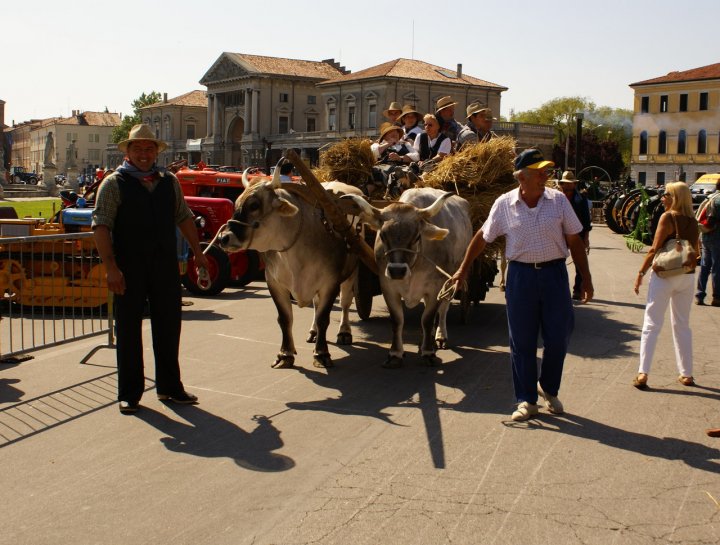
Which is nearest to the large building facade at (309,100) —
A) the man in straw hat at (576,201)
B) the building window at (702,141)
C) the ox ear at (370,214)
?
the building window at (702,141)

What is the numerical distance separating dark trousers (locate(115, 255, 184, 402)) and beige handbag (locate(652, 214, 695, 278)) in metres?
4.33

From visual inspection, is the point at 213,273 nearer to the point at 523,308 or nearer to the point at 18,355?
the point at 18,355

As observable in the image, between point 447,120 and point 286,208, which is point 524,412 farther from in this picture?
point 447,120

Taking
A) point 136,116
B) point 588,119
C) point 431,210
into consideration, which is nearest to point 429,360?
point 431,210

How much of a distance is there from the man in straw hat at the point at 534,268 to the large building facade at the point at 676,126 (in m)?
83.6

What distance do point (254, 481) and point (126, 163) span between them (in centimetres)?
301

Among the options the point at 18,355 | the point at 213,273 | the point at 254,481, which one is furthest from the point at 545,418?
the point at 213,273

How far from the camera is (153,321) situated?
7.32 meters

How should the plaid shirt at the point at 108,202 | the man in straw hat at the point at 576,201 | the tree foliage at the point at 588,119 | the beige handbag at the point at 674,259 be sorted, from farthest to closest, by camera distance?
the tree foliage at the point at 588,119, the man in straw hat at the point at 576,201, the beige handbag at the point at 674,259, the plaid shirt at the point at 108,202

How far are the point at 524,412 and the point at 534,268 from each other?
1117 millimetres

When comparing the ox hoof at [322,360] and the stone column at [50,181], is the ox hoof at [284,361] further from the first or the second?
the stone column at [50,181]

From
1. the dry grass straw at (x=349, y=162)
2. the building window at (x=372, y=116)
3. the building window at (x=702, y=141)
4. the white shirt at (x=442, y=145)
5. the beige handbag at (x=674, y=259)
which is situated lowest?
the beige handbag at (x=674, y=259)

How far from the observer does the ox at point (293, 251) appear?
27.4 ft

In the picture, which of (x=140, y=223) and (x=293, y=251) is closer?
(x=140, y=223)
